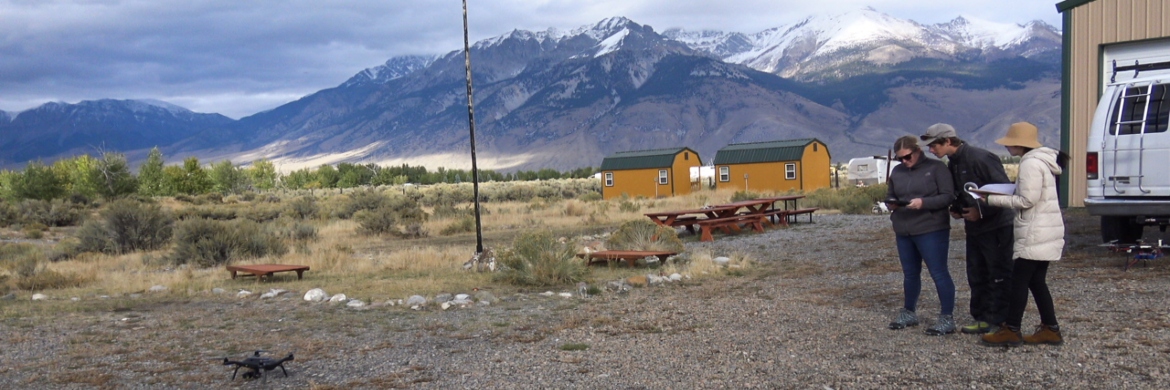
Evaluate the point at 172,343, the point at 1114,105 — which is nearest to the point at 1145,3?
the point at 1114,105

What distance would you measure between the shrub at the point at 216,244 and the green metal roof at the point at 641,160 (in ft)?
91.7

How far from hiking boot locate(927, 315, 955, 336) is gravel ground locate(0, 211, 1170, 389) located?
0.05 m

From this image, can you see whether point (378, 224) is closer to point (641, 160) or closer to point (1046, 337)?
point (1046, 337)

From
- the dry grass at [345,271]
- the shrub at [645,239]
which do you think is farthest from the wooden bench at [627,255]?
the shrub at [645,239]

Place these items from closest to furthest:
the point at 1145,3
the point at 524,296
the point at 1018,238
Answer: the point at 1018,238 < the point at 524,296 < the point at 1145,3

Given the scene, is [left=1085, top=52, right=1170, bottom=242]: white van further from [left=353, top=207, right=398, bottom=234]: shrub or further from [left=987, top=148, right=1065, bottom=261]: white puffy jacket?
[left=353, top=207, right=398, bottom=234]: shrub

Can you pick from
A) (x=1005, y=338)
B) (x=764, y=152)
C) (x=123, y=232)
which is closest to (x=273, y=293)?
(x=1005, y=338)

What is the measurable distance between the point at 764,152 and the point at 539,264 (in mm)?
31414

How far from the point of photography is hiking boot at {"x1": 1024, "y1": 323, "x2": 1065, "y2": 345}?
18.0 feet

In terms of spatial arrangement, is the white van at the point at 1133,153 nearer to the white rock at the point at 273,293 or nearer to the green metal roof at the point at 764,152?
the white rock at the point at 273,293

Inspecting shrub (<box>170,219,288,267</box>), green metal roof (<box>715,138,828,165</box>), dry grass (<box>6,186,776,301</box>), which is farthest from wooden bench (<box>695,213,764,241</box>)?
green metal roof (<box>715,138,828,165</box>)

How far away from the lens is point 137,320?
8406 mm

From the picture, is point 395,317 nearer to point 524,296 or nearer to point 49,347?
point 524,296

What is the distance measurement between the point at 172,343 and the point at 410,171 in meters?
98.1
